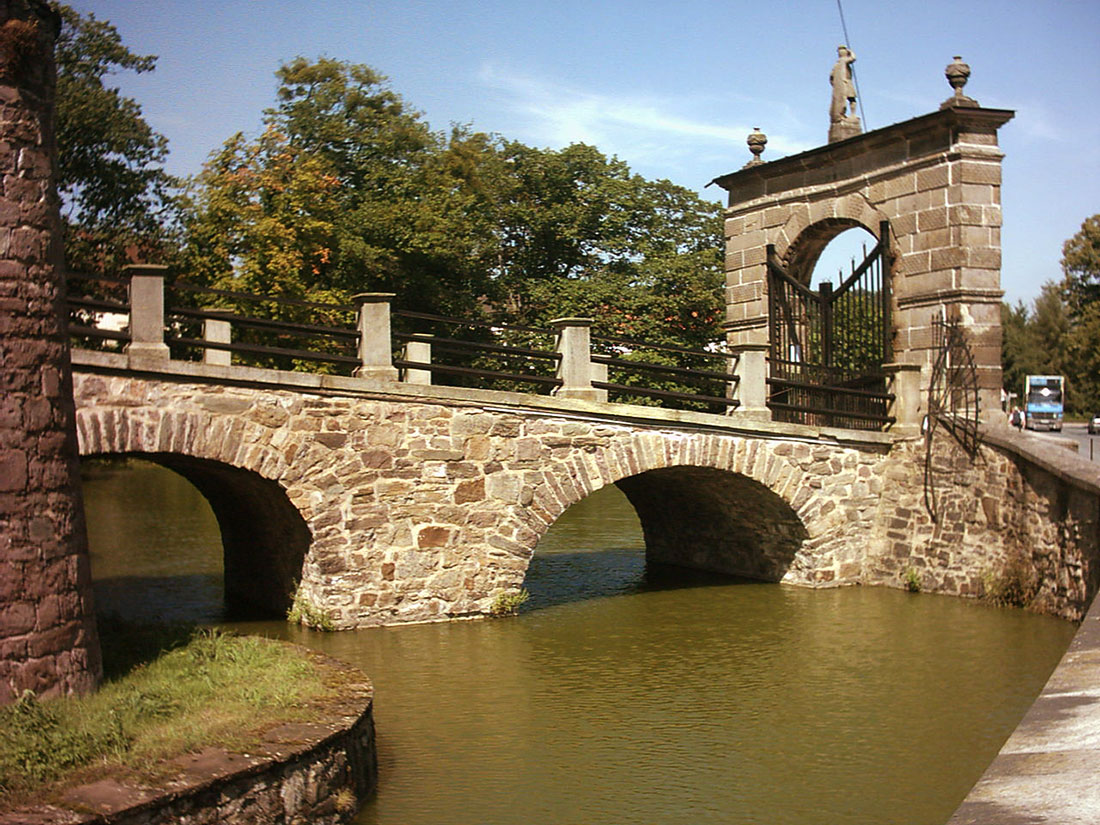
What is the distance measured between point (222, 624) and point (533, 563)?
580cm

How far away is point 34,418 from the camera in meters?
6.34

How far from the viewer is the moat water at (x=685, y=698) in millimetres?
7188

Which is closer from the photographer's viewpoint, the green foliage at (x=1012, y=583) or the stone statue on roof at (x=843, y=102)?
the green foliage at (x=1012, y=583)

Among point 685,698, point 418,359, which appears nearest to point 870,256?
point 418,359

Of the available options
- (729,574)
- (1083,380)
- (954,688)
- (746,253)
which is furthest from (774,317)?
(1083,380)

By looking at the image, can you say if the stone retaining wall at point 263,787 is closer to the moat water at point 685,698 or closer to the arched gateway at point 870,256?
the moat water at point 685,698

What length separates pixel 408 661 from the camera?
10.5 metres

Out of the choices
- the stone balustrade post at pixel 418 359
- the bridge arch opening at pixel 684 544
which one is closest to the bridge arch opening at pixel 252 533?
the stone balustrade post at pixel 418 359

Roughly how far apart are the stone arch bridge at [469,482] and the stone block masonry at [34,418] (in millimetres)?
4109

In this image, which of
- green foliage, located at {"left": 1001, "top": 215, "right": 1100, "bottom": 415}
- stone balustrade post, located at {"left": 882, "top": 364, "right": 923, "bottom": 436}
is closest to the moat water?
stone balustrade post, located at {"left": 882, "top": 364, "right": 923, "bottom": 436}

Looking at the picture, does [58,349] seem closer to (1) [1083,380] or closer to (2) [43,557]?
(2) [43,557]

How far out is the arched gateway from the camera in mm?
13766

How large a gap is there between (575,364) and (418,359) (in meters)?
1.85

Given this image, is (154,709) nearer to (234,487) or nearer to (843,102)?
(234,487)
